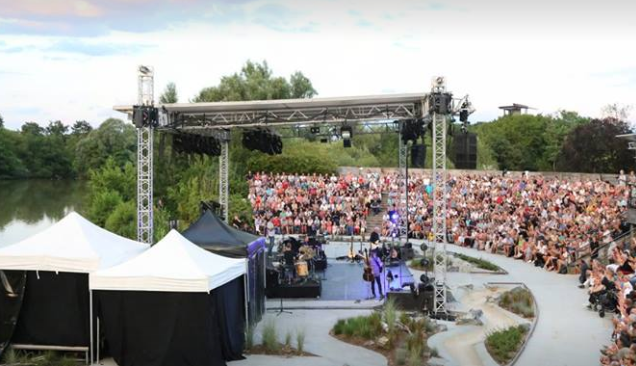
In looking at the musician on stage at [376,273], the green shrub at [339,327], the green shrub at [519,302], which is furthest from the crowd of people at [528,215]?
the green shrub at [339,327]

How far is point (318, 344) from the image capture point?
1141 centimetres

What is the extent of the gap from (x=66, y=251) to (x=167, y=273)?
7.02 feet

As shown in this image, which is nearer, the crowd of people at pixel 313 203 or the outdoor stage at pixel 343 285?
the outdoor stage at pixel 343 285

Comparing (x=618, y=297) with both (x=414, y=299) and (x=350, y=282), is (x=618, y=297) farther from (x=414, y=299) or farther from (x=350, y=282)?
(x=350, y=282)

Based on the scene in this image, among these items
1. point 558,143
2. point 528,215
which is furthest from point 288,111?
point 558,143

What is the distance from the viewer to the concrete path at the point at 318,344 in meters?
10.2

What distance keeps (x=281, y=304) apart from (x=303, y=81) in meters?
38.8

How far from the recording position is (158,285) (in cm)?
937

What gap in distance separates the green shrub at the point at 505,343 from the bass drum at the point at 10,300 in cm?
815

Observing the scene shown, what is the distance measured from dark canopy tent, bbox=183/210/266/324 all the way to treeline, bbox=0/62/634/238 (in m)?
6.29

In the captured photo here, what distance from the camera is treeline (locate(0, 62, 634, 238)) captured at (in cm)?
2948

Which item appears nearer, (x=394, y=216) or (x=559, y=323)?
(x=559, y=323)

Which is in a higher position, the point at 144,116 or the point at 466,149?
the point at 144,116

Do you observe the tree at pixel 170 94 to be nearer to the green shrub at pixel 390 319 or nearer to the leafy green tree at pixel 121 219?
the leafy green tree at pixel 121 219
